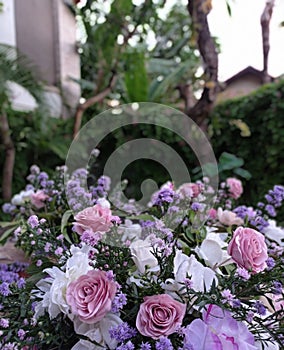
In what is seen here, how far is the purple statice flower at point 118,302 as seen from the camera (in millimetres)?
466

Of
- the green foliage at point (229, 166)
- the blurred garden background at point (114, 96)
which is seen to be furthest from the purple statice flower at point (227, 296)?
the green foliage at point (229, 166)

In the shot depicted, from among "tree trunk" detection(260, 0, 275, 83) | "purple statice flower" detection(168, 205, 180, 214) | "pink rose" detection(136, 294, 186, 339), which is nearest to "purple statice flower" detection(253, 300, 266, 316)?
"pink rose" detection(136, 294, 186, 339)

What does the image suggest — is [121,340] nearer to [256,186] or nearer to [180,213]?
[180,213]

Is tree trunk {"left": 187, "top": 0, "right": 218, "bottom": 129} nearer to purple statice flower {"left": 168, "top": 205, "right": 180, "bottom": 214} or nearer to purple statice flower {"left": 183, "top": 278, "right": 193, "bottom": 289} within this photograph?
purple statice flower {"left": 168, "top": 205, "right": 180, "bottom": 214}

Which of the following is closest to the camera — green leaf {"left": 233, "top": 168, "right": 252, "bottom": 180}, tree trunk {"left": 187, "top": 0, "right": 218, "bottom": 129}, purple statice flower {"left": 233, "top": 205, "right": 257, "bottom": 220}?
purple statice flower {"left": 233, "top": 205, "right": 257, "bottom": 220}

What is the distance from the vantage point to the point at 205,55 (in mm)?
2002

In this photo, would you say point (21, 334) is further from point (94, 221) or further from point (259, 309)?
point (259, 309)

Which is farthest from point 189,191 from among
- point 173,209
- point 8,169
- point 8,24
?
point 8,24

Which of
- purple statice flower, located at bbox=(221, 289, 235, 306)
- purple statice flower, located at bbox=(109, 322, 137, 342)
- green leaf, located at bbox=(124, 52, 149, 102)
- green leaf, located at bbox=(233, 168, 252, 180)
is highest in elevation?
purple statice flower, located at bbox=(221, 289, 235, 306)

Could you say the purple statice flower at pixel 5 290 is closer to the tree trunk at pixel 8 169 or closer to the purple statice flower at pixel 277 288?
the purple statice flower at pixel 277 288

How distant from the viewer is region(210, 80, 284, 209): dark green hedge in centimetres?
212

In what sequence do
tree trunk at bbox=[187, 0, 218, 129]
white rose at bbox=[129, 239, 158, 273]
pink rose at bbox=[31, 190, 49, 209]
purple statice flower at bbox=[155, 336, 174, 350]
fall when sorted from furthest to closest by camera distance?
1. tree trunk at bbox=[187, 0, 218, 129]
2. pink rose at bbox=[31, 190, 49, 209]
3. white rose at bbox=[129, 239, 158, 273]
4. purple statice flower at bbox=[155, 336, 174, 350]

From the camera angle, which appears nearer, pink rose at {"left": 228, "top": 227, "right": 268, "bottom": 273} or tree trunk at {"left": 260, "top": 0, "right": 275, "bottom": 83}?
pink rose at {"left": 228, "top": 227, "right": 268, "bottom": 273}

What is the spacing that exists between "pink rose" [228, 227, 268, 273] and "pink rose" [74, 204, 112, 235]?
0.21 m
